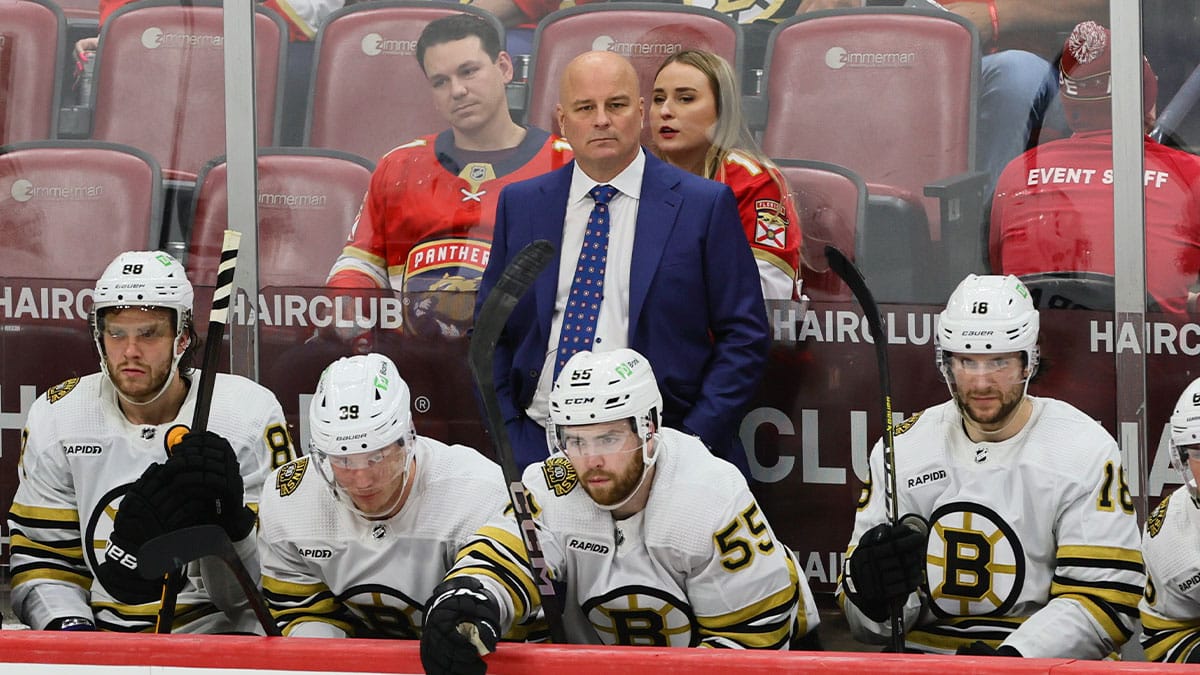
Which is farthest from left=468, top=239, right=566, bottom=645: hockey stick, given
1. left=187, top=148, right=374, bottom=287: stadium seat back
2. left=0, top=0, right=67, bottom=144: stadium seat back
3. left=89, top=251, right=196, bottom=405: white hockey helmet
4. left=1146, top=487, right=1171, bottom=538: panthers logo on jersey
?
left=0, top=0, right=67, bottom=144: stadium seat back

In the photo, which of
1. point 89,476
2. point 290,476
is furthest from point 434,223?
point 89,476

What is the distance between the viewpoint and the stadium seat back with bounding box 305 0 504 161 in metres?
3.62

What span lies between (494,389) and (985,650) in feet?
2.93

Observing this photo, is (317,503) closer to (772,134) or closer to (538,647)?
(538,647)

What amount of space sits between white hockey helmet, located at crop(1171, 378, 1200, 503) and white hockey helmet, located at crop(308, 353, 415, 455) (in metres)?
1.24

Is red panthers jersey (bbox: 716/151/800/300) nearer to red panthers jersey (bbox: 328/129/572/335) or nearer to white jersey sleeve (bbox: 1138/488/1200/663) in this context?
red panthers jersey (bbox: 328/129/572/335)

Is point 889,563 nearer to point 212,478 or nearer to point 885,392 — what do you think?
point 885,392

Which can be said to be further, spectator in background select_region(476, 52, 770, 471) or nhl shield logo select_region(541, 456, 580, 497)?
spectator in background select_region(476, 52, 770, 471)

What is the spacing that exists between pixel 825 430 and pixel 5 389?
1737mm

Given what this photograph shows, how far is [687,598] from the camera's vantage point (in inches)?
112

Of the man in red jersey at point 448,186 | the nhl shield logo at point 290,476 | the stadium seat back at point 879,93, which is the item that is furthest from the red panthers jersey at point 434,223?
the nhl shield logo at point 290,476

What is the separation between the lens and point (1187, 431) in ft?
8.91

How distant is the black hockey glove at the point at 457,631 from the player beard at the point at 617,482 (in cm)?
32

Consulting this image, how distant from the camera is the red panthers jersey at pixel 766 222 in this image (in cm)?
337
